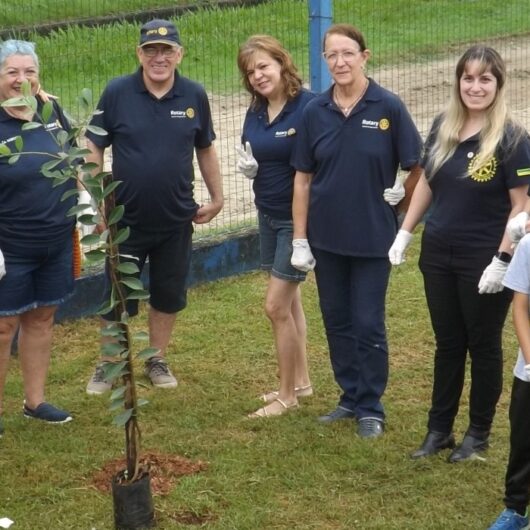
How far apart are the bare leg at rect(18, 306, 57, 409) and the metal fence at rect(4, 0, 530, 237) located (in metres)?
2.37

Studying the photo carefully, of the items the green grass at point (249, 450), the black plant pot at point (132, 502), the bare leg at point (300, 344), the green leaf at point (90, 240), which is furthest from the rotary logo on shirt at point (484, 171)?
the black plant pot at point (132, 502)

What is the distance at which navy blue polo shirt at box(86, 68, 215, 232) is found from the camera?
247 inches

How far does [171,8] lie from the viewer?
458 inches

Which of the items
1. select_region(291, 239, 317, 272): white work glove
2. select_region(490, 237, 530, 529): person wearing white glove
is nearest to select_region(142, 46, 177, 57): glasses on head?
select_region(291, 239, 317, 272): white work glove

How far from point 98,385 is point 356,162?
1916 millimetres

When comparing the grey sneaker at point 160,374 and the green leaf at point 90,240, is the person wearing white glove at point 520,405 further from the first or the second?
the grey sneaker at point 160,374

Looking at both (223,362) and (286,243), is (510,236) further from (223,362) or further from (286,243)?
(223,362)

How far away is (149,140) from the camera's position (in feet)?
20.6

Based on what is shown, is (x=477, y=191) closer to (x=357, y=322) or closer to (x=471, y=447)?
(x=357, y=322)

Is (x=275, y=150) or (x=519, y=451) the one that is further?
(x=275, y=150)

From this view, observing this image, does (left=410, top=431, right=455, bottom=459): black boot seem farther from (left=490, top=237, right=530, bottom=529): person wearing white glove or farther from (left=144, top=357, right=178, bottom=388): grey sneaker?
(left=144, top=357, right=178, bottom=388): grey sneaker

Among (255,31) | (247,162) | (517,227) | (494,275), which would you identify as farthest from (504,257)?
(255,31)

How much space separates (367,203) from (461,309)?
2.28ft

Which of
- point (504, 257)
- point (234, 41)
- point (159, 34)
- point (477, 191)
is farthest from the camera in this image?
point (234, 41)
